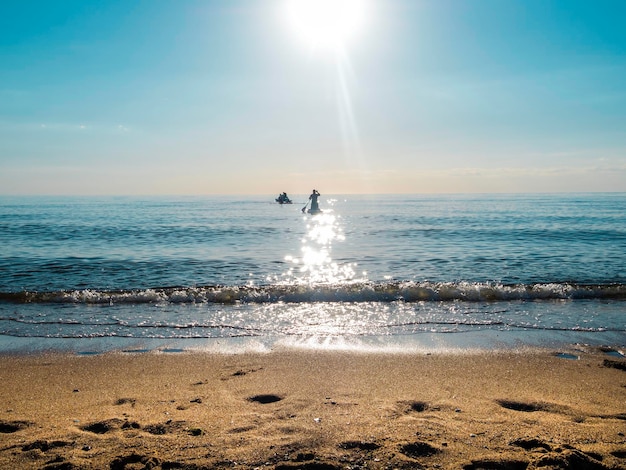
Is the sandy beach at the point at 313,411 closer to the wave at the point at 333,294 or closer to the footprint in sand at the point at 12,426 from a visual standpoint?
the footprint in sand at the point at 12,426

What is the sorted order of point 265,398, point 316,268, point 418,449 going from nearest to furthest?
point 418,449
point 265,398
point 316,268

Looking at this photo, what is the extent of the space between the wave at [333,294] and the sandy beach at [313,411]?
450 centimetres

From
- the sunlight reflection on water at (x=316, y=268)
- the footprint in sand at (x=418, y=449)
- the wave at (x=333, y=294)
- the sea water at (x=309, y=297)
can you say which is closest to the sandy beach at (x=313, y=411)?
the footprint in sand at (x=418, y=449)

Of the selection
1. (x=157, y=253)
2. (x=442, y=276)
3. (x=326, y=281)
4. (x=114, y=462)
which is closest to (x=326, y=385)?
(x=114, y=462)

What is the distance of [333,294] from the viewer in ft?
37.9

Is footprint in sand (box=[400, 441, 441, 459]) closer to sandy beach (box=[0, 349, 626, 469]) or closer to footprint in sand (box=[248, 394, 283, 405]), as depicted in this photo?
sandy beach (box=[0, 349, 626, 469])

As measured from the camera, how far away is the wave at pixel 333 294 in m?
11.3

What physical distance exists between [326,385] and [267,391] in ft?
2.37

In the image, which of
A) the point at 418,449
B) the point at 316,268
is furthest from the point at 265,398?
the point at 316,268

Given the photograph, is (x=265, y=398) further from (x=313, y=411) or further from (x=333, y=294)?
(x=333, y=294)

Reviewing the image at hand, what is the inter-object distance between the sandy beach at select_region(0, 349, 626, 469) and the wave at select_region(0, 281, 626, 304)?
450cm

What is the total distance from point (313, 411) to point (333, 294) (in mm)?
7148

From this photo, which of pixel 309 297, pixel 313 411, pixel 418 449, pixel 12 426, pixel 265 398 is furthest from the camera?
pixel 309 297

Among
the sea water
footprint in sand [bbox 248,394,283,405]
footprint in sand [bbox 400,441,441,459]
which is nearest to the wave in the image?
the sea water
